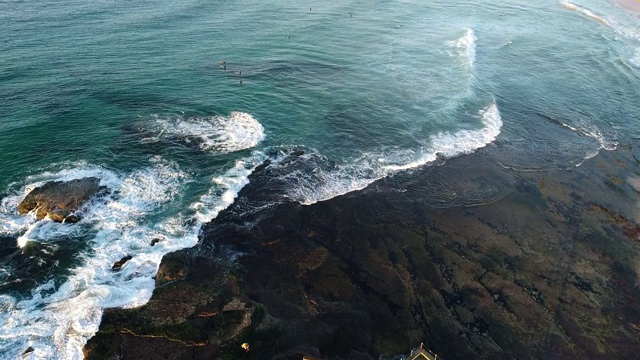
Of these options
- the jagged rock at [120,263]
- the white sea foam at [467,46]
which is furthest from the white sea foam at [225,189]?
the white sea foam at [467,46]

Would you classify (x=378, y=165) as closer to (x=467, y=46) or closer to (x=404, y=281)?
(x=404, y=281)

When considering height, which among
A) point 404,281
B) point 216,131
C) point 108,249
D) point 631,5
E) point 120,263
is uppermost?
point 631,5

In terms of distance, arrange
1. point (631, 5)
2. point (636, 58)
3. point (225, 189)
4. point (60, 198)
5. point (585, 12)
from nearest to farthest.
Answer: point (60, 198) < point (225, 189) < point (636, 58) < point (585, 12) < point (631, 5)

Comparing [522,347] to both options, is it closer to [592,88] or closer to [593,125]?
[593,125]

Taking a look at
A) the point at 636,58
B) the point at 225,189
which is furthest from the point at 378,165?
the point at 636,58

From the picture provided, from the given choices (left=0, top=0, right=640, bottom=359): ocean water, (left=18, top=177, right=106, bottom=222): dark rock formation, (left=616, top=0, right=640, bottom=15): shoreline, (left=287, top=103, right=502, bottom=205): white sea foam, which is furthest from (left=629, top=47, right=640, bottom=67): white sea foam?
(left=18, top=177, right=106, bottom=222): dark rock formation

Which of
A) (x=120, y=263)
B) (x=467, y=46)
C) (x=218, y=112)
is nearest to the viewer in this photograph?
(x=120, y=263)

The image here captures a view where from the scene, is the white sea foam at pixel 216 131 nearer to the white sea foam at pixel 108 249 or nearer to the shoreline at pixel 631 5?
the white sea foam at pixel 108 249
